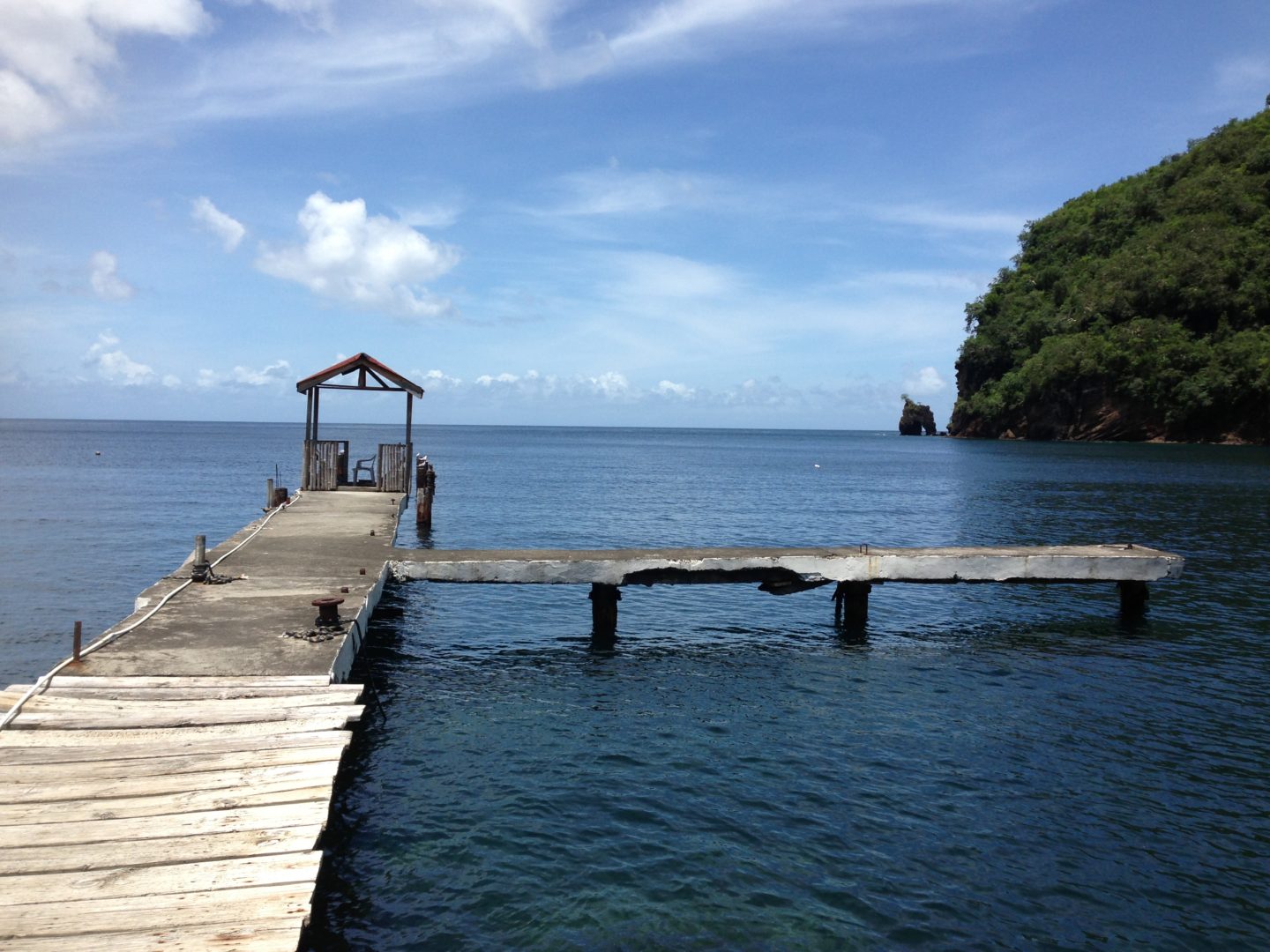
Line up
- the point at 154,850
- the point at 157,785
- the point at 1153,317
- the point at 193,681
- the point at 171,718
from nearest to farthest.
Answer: the point at 154,850
the point at 157,785
the point at 171,718
the point at 193,681
the point at 1153,317

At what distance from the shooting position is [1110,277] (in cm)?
10819

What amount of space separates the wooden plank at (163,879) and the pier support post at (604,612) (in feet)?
36.1

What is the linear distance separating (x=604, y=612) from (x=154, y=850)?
1123 cm

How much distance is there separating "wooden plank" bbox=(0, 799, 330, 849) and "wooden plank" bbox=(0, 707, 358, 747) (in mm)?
1292

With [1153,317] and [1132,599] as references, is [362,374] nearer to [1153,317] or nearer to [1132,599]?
[1132,599]

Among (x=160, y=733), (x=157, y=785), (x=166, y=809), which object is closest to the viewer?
(x=166, y=809)

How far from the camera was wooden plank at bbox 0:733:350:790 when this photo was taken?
656 cm

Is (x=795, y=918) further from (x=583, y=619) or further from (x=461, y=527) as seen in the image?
(x=461, y=527)

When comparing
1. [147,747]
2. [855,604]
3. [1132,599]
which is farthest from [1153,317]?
[147,747]

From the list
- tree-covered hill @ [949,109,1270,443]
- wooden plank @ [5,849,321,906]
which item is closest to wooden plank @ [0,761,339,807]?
wooden plank @ [5,849,321,906]

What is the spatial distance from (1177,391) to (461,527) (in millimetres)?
89476

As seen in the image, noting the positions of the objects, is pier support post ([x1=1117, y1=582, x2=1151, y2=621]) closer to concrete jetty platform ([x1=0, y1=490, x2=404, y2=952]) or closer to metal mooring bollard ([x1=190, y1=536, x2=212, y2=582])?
concrete jetty platform ([x1=0, y1=490, x2=404, y2=952])

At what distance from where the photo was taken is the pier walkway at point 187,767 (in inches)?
200

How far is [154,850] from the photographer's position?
5.67 m
